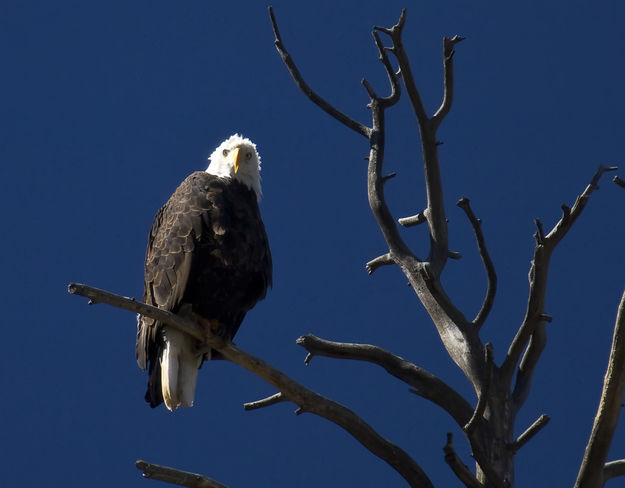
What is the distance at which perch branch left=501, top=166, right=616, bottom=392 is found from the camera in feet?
12.9

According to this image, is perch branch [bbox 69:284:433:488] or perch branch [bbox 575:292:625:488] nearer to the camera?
perch branch [bbox 575:292:625:488]

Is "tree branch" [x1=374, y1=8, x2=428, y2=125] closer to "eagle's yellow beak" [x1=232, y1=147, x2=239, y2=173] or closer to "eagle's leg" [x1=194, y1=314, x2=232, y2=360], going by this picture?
"eagle's yellow beak" [x1=232, y1=147, x2=239, y2=173]

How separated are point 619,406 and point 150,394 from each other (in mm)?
1972

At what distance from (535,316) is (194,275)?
1.47 m

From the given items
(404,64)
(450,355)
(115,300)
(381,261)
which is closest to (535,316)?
(450,355)

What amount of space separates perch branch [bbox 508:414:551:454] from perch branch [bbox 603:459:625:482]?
0.29 metres

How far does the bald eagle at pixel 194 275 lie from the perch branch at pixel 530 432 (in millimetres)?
1328

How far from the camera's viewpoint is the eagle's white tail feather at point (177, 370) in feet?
13.5

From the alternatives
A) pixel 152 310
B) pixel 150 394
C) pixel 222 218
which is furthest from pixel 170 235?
pixel 152 310

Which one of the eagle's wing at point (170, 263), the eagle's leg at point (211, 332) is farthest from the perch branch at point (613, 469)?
the eagle's wing at point (170, 263)

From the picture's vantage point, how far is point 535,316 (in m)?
3.96

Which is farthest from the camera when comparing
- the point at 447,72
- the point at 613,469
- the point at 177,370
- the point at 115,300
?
the point at 447,72

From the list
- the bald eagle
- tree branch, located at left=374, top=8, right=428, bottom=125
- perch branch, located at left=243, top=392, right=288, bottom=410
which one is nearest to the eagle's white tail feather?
the bald eagle

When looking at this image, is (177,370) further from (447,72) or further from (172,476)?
(447,72)
